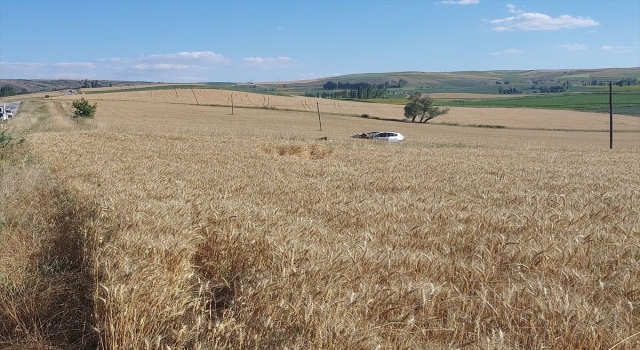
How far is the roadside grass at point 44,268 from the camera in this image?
3967mm

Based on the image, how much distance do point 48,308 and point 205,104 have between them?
9719cm

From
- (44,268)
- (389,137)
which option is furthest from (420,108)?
(44,268)

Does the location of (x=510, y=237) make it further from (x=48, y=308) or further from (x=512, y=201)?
(x=48, y=308)

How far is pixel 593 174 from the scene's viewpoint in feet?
46.4

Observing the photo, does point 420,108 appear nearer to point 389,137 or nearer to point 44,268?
point 389,137

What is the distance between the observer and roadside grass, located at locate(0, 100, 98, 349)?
3.97 meters

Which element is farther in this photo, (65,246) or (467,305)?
(65,246)

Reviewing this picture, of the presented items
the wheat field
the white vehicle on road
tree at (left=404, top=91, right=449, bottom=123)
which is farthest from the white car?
tree at (left=404, top=91, right=449, bottom=123)

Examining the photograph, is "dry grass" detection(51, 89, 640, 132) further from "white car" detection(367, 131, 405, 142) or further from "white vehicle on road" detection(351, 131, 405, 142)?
"white car" detection(367, 131, 405, 142)

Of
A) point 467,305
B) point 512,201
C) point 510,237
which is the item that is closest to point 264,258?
point 467,305

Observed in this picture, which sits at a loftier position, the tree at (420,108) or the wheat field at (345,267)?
the tree at (420,108)

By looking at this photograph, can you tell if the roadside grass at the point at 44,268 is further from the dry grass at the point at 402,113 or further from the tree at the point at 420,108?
the tree at the point at 420,108

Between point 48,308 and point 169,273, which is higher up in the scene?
point 169,273

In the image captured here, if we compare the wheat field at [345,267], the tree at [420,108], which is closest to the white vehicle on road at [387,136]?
the wheat field at [345,267]
